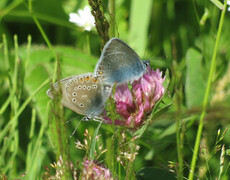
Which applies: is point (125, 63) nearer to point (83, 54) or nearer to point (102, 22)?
A: point (102, 22)

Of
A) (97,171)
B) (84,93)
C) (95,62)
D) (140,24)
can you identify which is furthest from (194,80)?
(97,171)

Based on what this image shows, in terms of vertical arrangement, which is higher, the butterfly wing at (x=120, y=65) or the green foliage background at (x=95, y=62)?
the butterfly wing at (x=120, y=65)

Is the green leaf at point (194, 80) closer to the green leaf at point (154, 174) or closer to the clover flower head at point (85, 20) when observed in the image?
the clover flower head at point (85, 20)

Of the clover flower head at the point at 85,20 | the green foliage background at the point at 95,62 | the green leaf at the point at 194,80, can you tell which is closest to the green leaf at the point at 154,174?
the green foliage background at the point at 95,62

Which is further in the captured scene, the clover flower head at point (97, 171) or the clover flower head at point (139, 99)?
the clover flower head at point (139, 99)

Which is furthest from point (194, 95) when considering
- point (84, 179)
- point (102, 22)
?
point (84, 179)

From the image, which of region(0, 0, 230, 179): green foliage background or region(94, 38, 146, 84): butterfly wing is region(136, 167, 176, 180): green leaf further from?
region(94, 38, 146, 84): butterfly wing
